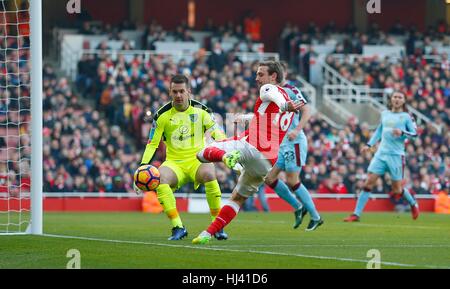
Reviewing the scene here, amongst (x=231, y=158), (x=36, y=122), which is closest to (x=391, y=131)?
(x=36, y=122)

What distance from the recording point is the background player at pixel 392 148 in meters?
19.7

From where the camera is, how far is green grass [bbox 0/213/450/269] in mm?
10359

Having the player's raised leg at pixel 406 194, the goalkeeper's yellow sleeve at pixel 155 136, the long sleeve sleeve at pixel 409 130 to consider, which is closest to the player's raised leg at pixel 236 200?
the goalkeeper's yellow sleeve at pixel 155 136

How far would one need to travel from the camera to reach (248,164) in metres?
12.2

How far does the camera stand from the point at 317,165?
2911 cm

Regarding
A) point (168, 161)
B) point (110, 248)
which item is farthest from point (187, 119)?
point (110, 248)

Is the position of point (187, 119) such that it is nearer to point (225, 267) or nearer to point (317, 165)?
point (225, 267)

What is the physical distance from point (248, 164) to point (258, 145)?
0.77ft

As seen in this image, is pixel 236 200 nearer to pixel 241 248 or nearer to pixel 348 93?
pixel 241 248

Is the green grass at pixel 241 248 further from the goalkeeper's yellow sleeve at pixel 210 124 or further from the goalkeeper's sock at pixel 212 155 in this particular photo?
the goalkeeper's yellow sleeve at pixel 210 124

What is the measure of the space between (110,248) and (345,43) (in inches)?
987

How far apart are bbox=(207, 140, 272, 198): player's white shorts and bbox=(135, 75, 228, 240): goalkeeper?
1.35 m

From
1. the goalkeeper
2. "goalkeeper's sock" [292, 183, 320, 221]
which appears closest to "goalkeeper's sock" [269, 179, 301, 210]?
"goalkeeper's sock" [292, 183, 320, 221]

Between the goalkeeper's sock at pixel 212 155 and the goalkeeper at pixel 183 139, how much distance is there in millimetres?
1617
